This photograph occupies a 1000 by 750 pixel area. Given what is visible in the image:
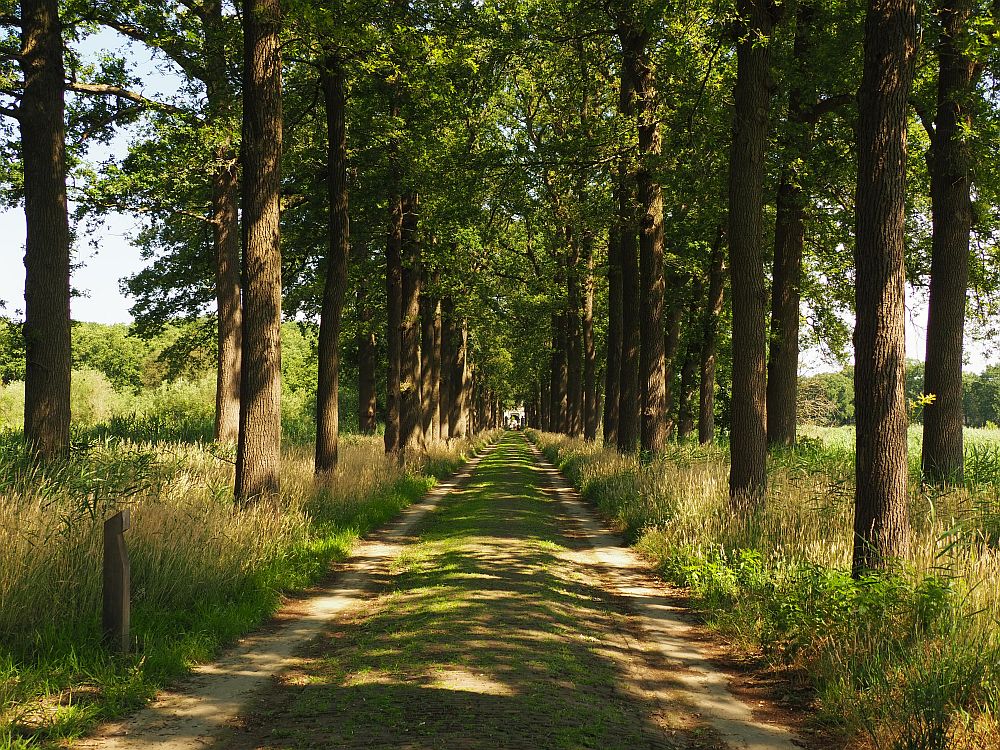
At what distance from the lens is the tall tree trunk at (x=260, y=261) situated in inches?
479

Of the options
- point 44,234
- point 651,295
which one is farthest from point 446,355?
point 44,234

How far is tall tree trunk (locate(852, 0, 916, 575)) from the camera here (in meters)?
7.33

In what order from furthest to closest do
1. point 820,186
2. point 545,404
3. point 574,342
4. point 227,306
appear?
point 545,404
point 574,342
point 227,306
point 820,186

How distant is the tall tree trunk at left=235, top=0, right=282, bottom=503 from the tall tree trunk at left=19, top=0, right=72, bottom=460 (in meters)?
2.50

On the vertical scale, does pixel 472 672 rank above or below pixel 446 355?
below

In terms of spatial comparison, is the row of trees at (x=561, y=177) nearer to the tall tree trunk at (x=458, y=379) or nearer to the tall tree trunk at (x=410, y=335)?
the tall tree trunk at (x=410, y=335)

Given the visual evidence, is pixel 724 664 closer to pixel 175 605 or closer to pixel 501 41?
pixel 175 605

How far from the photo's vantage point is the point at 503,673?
6434 mm

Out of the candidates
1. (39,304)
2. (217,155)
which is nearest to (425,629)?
(39,304)

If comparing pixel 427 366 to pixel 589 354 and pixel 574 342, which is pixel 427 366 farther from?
pixel 574 342

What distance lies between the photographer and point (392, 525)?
1639 centimetres

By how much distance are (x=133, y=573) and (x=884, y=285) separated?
7775 mm

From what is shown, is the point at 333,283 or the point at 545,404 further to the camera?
the point at 545,404

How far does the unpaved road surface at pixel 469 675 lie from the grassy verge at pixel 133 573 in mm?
381
